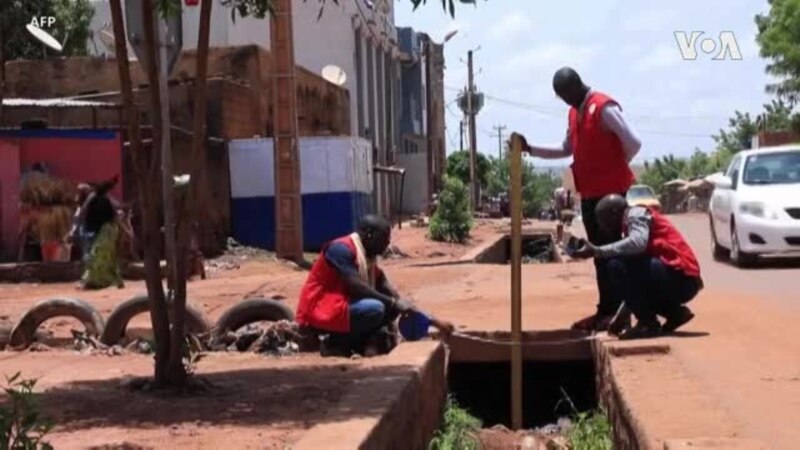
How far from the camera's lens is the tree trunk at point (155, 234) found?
291 inches

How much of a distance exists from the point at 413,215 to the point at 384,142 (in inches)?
127

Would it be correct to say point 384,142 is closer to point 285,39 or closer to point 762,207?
point 285,39

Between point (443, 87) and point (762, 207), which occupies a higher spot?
point (443, 87)

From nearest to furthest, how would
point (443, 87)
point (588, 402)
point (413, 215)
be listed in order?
1. point (588, 402)
2. point (413, 215)
3. point (443, 87)

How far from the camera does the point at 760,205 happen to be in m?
16.5

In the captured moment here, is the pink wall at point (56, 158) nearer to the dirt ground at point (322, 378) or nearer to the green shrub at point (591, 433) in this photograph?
the dirt ground at point (322, 378)

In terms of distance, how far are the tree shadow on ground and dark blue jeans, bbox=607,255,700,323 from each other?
5.58ft

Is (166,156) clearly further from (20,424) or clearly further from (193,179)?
(20,424)

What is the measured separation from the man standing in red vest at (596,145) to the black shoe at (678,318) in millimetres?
477

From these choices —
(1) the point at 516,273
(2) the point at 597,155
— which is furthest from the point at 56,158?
(2) the point at 597,155

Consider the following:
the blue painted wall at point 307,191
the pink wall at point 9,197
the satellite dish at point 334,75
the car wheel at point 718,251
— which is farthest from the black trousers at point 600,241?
the satellite dish at point 334,75

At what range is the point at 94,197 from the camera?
18.2 metres

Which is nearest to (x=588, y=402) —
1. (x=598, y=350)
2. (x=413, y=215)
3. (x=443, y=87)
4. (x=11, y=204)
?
(x=598, y=350)

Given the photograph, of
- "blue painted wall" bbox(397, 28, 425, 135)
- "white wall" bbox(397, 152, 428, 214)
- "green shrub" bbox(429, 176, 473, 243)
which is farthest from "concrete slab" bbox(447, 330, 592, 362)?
"blue painted wall" bbox(397, 28, 425, 135)
